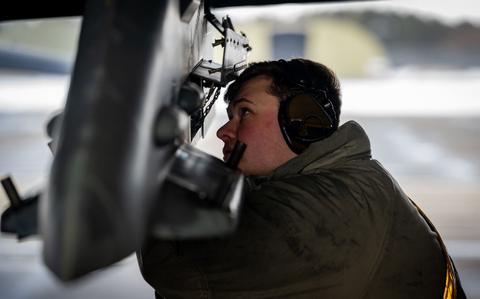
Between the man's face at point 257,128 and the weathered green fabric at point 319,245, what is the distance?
0.03m

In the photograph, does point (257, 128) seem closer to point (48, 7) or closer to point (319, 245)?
point (319, 245)

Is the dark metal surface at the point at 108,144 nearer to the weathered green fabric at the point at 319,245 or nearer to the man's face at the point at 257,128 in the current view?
the weathered green fabric at the point at 319,245

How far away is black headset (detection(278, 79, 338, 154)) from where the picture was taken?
0.67 meters

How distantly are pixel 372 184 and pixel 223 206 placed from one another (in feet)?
1.20

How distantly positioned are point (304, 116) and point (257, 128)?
0.07m

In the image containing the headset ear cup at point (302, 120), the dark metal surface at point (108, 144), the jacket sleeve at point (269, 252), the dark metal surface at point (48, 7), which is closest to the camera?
the dark metal surface at point (108, 144)

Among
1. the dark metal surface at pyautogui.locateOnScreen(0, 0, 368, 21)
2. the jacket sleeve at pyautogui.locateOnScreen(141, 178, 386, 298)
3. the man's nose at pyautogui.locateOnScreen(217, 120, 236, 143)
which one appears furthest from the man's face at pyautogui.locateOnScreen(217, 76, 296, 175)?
the dark metal surface at pyautogui.locateOnScreen(0, 0, 368, 21)

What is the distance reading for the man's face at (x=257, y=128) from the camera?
0.70 meters

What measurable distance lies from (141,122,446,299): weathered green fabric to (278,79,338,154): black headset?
2cm

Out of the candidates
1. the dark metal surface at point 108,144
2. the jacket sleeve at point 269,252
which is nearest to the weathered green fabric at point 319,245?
the jacket sleeve at point 269,252

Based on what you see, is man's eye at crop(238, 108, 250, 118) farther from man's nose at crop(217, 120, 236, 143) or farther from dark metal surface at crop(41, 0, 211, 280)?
dark metal surface at crop(41, 0, 211, 280)

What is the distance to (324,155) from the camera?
69 centimetres

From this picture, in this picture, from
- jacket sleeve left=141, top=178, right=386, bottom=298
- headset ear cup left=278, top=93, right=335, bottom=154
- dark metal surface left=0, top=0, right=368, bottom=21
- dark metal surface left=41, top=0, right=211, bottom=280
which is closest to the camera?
dark metal surface left=41, top=0, right=211, bottom=280

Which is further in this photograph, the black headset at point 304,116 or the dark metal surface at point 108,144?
the black headset at point 304,116
